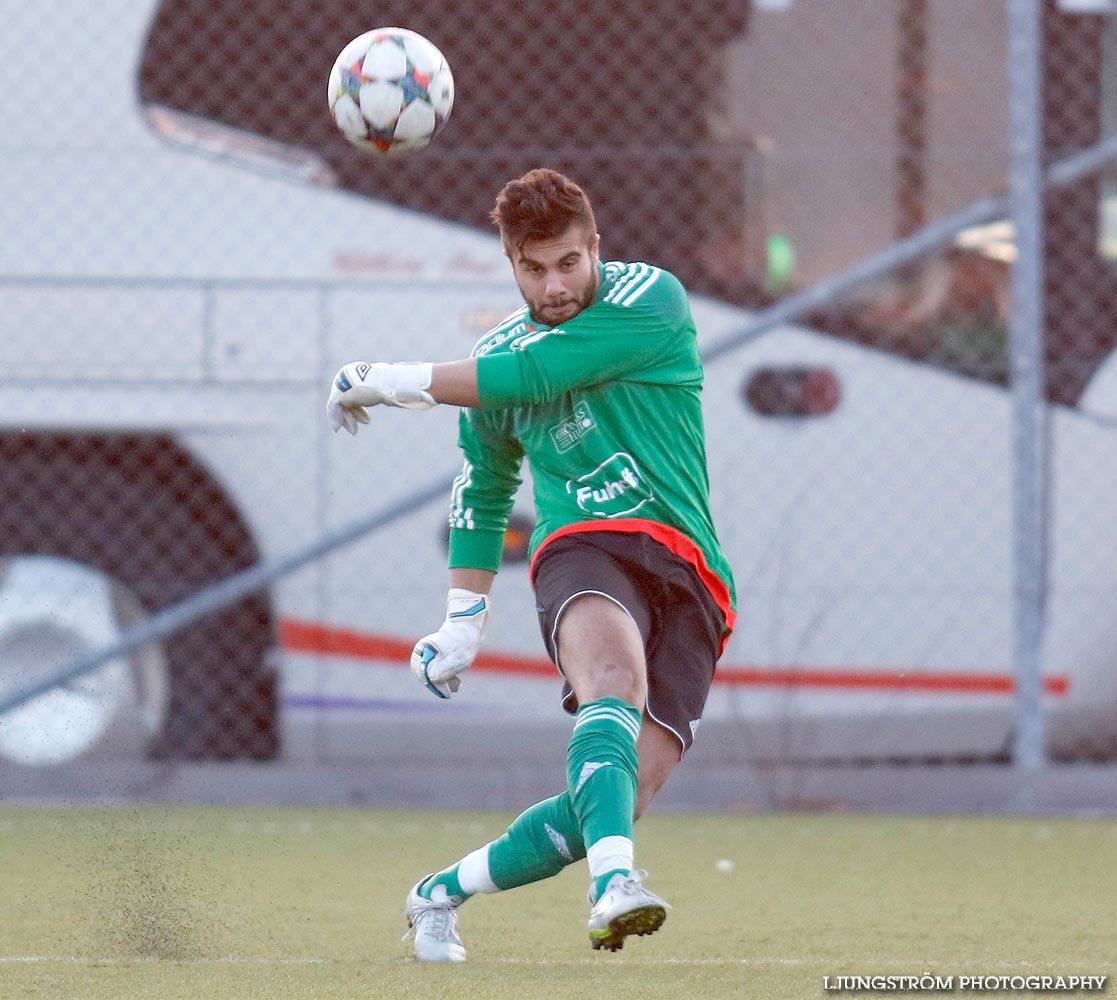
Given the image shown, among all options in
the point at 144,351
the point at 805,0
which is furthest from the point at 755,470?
the point at 144,351

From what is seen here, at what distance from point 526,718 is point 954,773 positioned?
1689mm

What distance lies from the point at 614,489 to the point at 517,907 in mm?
1567

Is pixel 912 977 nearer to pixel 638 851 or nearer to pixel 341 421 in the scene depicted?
pixel 341 421

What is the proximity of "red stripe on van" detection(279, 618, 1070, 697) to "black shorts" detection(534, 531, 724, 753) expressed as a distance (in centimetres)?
383

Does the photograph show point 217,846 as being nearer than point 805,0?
Yes

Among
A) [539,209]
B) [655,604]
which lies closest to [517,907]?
[655,604]

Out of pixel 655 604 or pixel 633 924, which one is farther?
pixel 655 604

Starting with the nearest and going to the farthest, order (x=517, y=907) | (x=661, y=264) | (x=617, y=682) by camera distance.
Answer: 1. (x=617, y=682)
2. (x=517, y=907)
3. (x=661, y=264)

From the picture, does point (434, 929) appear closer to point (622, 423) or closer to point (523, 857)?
point (523, 857)

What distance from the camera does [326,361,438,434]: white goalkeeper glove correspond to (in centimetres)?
443

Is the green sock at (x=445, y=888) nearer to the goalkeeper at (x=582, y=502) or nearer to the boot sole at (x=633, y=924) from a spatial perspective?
the goalkeeper at (x=582, y=502)

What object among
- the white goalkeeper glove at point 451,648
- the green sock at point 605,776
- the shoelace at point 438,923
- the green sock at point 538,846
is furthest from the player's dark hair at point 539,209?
the shoelace at point 438,923

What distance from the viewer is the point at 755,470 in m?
8.57

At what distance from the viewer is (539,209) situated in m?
4.55
